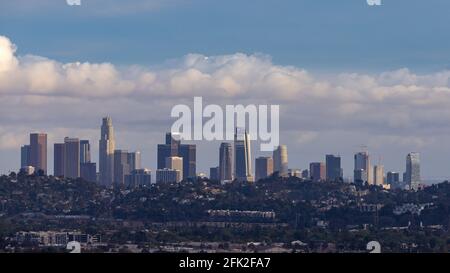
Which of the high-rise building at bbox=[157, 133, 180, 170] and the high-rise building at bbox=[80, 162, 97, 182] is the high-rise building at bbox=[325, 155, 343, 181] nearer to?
the high-rise building at bbox=[157, 133, 180, 170]

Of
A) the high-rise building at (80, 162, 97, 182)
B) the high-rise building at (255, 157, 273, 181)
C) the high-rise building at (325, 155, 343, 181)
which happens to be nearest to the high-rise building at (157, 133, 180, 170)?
the high-rise building at (255, 157, 273, 181)

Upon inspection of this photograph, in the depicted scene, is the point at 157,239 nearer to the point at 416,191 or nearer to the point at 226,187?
the point at 226,187

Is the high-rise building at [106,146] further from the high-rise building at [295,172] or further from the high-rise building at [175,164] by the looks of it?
the high-rise building at [295,172]

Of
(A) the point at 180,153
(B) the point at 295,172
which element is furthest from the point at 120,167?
(A) the point at 180,153

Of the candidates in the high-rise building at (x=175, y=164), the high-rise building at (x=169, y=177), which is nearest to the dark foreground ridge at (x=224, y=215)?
the high-rise building at (x=169, y=177)

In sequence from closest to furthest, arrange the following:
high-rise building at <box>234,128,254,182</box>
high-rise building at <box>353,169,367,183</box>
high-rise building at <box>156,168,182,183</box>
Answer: high-rise building at <box>234,128,254,182</box>
high-rise building at <box>156,168,182,183</box>
high-rise building at <box>353,169,367,183</box>
